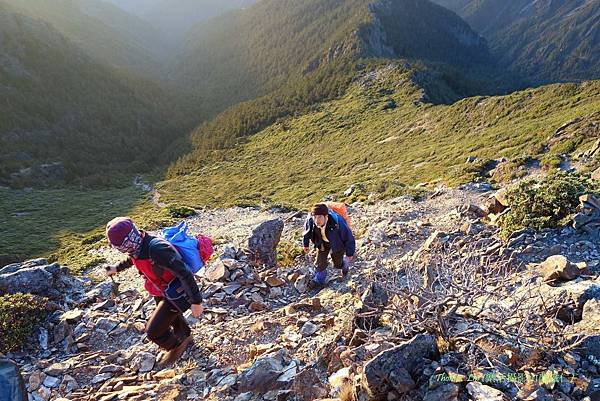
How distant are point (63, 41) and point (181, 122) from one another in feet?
91.8

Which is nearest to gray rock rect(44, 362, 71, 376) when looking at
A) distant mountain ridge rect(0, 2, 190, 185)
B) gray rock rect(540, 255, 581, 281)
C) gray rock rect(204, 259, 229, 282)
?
gray rock rect(204, 259, 229, 282)

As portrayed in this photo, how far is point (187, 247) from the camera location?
449cm

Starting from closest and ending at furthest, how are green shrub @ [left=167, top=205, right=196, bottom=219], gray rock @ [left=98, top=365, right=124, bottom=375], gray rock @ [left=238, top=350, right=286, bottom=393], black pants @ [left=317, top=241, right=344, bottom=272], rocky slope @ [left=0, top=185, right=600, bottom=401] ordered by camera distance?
rocky slope @ [left=0, top=185, right=600, bottom=401], gray rock @ [left=238, top=350, right=286, bottom=393], gray rock @ [left=98, top=365, right=124, bottom=375], black pants @ [left=317, top=241, right=344, bottom=272], green shrub @ [left=167, top=205, right=196, bottom=219]

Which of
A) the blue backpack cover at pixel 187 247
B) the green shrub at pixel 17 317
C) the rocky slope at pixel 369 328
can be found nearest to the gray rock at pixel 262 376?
the rocky slope at pixel 369 328

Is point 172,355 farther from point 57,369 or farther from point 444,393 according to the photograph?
point 444,393

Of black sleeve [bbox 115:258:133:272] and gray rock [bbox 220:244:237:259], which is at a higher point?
black sleeve [bbox 115:258:133:272]

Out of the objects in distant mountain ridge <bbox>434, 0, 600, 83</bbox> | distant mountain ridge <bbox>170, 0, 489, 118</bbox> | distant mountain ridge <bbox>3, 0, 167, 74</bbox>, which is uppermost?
distant mountain ridge <bbox>3, 0, 167, 74</bbox>

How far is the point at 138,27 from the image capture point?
159 metres

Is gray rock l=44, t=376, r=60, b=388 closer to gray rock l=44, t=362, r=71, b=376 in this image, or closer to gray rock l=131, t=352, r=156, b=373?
gray rock l=44, t=362, r=71, b=376

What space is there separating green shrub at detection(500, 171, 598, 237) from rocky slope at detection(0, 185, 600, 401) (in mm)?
242

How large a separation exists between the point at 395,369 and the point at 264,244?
5.63 metres

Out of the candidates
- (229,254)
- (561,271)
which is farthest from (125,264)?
(561,271)

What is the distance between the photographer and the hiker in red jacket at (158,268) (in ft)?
13.2

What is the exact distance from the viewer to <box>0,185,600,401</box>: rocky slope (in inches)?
120
